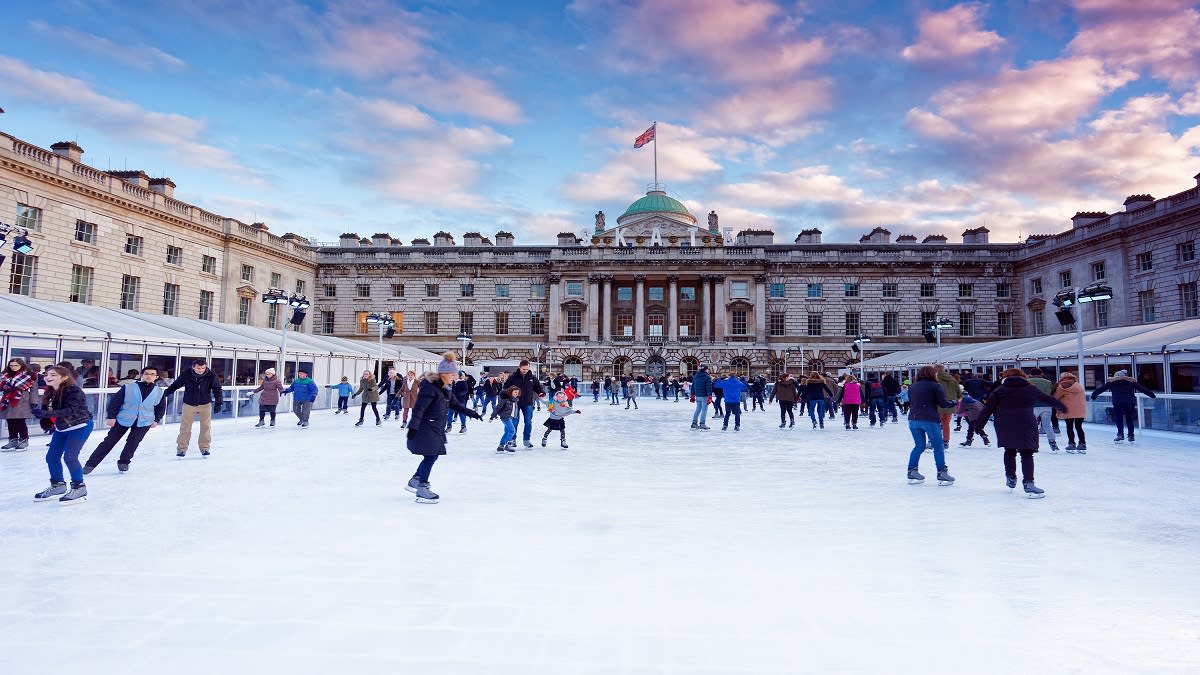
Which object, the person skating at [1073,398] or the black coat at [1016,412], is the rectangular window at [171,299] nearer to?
the black coat at [1016,412]

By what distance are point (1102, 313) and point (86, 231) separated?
55.4m

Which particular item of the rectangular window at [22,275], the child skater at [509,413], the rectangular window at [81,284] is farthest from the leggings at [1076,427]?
the rectangular window at [81,284]

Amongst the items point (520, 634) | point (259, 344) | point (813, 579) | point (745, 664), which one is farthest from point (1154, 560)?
point (259, 344)

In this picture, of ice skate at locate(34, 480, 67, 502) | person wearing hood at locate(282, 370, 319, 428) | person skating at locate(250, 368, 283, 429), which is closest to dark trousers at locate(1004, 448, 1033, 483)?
ice skate at locate(34, 480, 67, 502)

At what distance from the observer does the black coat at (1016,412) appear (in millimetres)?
7898

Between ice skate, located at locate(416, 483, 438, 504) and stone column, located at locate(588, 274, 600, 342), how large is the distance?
144ft

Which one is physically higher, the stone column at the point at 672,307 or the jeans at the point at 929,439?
the stone column at the point at 672,307

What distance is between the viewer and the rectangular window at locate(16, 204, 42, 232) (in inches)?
1061

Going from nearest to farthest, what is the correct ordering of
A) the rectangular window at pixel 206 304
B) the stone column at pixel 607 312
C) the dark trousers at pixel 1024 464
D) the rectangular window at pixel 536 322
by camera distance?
1. the dark trousers at pixel 1024 464
2. the rectangular window at pixel 206 304
3. the stone column at pixel 607 312
4. the rectangular window at pixel 536 322

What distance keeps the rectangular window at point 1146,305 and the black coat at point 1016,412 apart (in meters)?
36.2

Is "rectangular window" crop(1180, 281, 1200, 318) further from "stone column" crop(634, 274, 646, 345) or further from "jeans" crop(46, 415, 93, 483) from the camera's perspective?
"jeans" crop(46, 415, 93, 483)

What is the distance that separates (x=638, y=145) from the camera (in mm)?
51562

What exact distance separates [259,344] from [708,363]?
3305 centimetres

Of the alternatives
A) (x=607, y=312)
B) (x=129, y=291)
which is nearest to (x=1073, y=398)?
(x=129, y=291)
